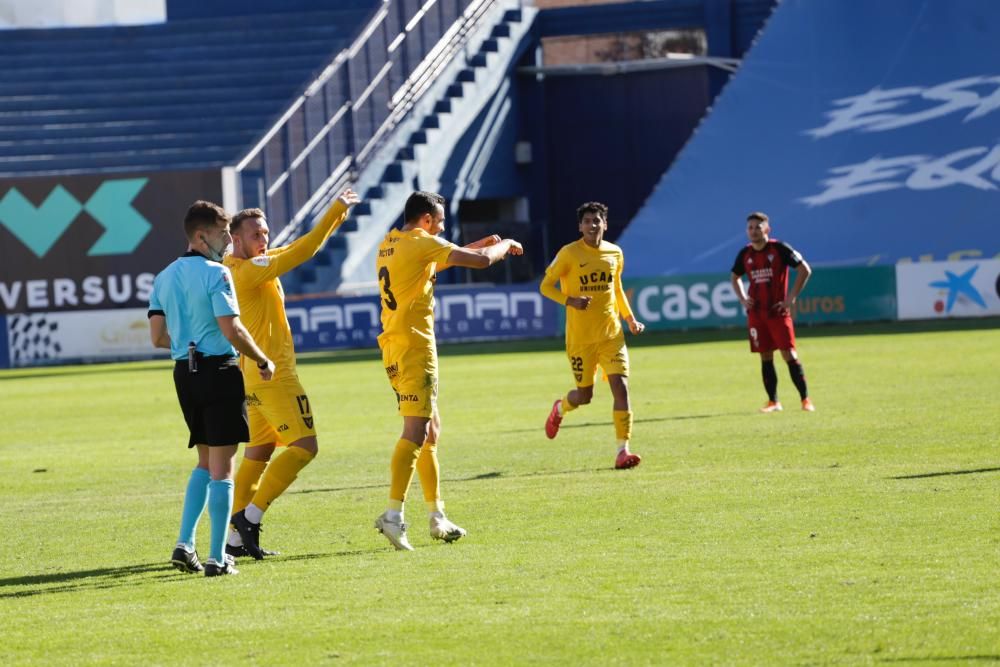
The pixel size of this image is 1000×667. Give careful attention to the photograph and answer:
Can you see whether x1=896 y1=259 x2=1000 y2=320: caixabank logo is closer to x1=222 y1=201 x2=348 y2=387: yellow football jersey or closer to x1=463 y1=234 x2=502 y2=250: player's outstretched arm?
x1=463 y1=234 x2=502 y2=250: player's outstretched arm

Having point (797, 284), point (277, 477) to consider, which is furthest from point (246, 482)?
point (797, 284)

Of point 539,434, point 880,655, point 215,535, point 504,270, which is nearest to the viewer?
point 880,655

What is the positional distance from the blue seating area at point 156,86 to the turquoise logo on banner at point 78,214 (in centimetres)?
257

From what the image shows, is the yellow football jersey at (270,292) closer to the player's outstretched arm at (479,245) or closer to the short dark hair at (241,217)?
the short dark hair at (241,217)

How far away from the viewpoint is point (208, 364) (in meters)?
8.84

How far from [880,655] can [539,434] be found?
10078 millimetres

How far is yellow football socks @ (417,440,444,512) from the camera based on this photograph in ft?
32.6

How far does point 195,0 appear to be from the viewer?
45.2 meters

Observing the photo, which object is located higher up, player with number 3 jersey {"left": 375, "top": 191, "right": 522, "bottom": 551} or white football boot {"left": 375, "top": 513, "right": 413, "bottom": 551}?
player with number 3 jersey {"left": 375, "top": 191, "right": 522, "bottom": 551}

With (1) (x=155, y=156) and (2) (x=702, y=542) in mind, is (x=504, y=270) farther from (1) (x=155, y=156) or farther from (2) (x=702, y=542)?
(2) (x=702, y=542)

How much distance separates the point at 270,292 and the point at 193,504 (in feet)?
4.57

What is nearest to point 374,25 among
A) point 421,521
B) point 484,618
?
point 421,521

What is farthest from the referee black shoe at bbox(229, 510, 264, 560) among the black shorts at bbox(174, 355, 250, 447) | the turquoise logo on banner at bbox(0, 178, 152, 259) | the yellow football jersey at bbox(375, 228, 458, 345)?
the turquoise logo on banner at bbox(0, 178, 152, 259)

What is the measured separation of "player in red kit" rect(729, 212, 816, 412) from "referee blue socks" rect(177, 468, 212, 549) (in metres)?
9.41
